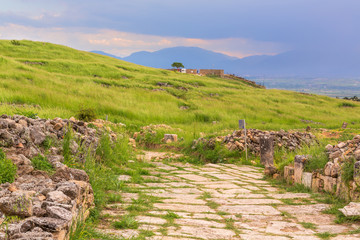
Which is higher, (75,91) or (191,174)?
(75,91)

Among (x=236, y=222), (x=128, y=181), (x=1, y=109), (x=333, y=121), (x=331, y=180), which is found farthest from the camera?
(x=333, y=121)

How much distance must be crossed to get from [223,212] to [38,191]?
8.40 ft

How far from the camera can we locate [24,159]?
491 centimetres

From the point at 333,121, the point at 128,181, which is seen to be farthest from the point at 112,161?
the point at 333,121

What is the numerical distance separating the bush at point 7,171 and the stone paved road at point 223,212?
124cm

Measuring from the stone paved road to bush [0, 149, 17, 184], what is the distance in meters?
1.24

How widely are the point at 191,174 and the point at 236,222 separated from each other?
3.84 m

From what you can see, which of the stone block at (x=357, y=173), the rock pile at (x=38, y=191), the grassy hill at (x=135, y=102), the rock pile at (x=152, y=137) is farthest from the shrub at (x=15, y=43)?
the stone block at (x=357, y=173)

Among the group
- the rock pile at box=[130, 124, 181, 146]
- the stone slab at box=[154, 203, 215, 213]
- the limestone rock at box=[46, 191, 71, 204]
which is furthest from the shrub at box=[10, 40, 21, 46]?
the limestone rock at box=[46, 191, 71, 204]

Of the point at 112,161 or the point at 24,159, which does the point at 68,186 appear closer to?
the point at 24,159

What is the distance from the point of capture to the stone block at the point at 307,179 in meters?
6.80

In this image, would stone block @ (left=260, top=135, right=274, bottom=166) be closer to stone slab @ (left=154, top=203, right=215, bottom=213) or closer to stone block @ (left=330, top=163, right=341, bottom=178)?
stone block @ (left=330, top=163, right=341, bottom=178)

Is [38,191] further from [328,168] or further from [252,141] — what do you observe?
[252,141]

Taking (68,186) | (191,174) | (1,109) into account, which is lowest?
(191,174)
